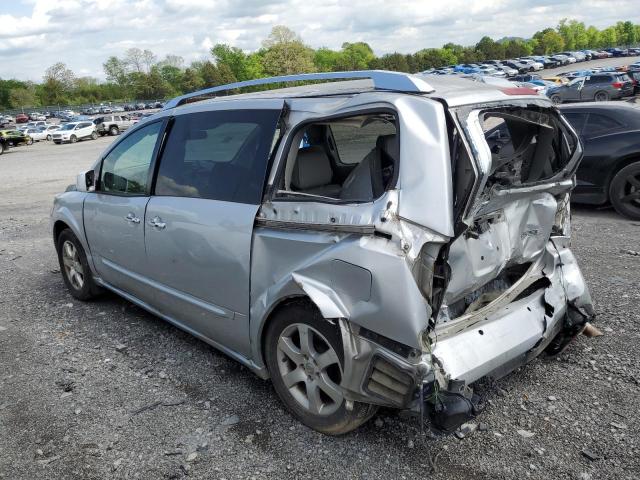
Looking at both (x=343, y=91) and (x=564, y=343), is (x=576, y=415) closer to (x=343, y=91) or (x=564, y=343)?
(x=564, y=343)

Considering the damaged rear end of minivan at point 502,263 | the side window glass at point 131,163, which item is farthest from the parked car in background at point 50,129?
the damaged rear end of minivan at point 502,263

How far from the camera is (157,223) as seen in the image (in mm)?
3748

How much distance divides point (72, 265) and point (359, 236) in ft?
12.4

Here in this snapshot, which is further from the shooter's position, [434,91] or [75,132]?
[75,132]

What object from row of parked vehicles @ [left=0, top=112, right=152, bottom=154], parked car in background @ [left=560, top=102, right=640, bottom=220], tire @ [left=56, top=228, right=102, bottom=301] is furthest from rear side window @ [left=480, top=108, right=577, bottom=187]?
row of parked vehicles @ [left=0, top=112, right=152, bottom=154]

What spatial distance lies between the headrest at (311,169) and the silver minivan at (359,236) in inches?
0.8

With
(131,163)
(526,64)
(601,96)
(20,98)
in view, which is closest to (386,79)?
(131,163)

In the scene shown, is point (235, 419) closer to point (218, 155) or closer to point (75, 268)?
point (218, 155)

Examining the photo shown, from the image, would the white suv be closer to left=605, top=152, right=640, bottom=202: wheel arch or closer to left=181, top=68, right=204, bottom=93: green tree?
left=605, top=152, right=640, bottom=202: wheel arch

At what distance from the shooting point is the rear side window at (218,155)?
3166 millimetres

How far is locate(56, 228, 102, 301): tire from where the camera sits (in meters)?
4.99

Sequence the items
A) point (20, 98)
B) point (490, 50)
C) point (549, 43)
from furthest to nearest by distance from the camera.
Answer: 1. point (549, 43)
2. point (490, 50)
3. point (20, 98)

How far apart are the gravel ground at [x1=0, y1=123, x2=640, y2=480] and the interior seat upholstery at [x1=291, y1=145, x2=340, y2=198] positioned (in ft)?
4.39

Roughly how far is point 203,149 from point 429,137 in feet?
5.76
